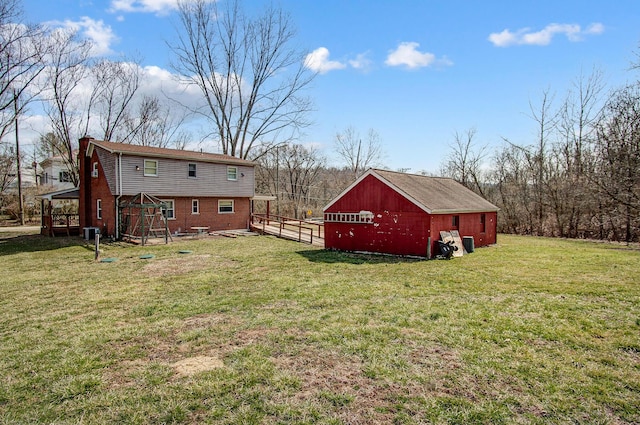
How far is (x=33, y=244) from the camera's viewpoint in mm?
18547

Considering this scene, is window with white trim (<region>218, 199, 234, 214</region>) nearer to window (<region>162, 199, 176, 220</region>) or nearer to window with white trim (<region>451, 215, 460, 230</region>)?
window (<region>162, 199, 176, 220</region>)

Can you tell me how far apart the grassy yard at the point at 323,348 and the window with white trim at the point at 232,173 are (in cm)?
1400

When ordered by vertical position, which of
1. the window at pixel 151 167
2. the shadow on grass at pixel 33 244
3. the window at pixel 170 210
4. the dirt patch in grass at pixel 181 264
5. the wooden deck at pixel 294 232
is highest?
the window at pixel 151 167

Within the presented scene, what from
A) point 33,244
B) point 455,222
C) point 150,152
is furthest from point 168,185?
point 455,222

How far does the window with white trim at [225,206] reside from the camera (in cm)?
2406

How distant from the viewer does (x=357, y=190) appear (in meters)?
15.8

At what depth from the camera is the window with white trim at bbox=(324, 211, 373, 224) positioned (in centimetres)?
1542

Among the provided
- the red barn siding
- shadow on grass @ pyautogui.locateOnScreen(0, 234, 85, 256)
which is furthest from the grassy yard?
shadow on grass @ pyautogui.locateOnScreen(0, 234, 85, 256)

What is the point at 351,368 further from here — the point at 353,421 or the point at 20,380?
the point at 20,380

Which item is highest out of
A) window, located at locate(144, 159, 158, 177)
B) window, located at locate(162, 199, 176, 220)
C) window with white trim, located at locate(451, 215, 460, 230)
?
window, located at locate(144, 159, 158, 177)

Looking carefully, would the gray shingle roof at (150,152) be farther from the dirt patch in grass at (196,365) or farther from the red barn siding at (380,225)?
the dirt patch in grass at (196,365)

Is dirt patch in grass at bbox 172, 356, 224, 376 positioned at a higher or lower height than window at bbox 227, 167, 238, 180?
lower

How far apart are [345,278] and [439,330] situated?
14.9 feet

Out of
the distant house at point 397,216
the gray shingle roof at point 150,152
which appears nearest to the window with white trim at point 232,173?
the gray shingle roof at point 150,152
